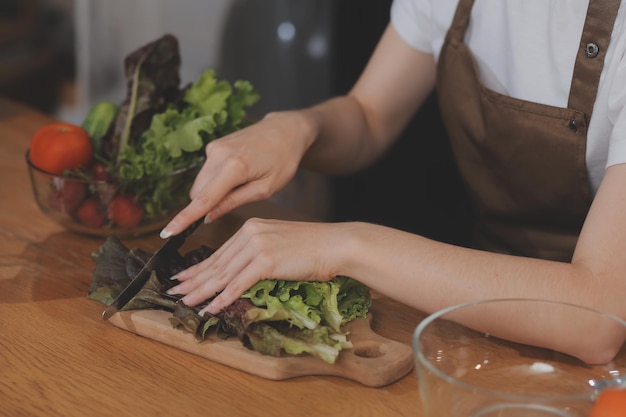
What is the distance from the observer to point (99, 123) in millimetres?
1759

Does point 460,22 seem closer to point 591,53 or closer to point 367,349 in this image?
point 591,53

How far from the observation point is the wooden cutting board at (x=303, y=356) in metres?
1.22

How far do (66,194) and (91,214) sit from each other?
6 centimetres

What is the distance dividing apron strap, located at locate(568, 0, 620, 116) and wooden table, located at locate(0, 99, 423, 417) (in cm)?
46

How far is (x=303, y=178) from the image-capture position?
3.13 meters

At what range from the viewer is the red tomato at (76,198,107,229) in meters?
1.61

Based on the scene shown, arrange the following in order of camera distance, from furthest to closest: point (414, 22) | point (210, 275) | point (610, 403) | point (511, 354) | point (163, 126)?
point (414, 22)
point (163, 126)
point (210, 275)
point (511, 354)
point (610, 403)

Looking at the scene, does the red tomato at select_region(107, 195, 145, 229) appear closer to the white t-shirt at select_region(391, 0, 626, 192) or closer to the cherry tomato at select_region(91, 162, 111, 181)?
the cherry tomato at select_region(91, 162, 111, 181)

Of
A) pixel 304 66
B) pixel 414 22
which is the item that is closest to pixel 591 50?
pixel 414 22

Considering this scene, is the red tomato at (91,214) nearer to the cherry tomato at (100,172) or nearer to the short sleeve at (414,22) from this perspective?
the cherry tomato at (100,172)

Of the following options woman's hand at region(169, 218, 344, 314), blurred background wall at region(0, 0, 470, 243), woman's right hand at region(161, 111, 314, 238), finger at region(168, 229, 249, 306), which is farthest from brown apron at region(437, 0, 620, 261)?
blurred background wall at region(0, 0, 470, 243)

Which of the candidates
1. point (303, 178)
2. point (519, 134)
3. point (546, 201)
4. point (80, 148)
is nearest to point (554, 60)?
point (519, 134)

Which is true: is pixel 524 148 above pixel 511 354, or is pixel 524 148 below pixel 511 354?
above

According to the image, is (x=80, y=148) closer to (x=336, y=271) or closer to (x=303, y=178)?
(x=336, y=271)
